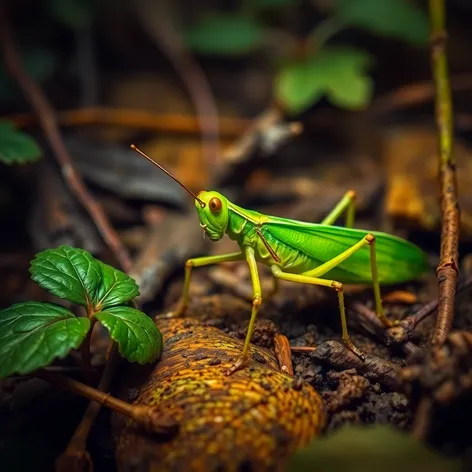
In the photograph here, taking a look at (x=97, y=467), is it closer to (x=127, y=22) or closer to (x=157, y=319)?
(x=157, y=319)

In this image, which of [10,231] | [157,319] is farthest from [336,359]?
[10,231]

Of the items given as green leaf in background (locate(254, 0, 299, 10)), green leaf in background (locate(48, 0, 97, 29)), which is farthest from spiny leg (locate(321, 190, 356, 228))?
green leaf in background (locate(48, 0, 97, 29))

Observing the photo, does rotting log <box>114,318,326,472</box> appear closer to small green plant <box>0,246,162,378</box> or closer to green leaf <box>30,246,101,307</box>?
small green plant <box>0,246,162,378</box>

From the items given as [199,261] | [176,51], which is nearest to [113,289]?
[199,261]

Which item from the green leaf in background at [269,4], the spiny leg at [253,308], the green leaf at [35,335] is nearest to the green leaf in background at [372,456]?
the spiny leg at [253,308]

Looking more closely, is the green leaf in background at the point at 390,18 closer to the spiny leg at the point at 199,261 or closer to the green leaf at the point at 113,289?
the spiny leg at the point at 199,261

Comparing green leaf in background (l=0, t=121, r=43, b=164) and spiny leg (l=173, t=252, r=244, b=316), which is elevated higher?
green leaf in background (l=0, t=121, r=43, b=164)
